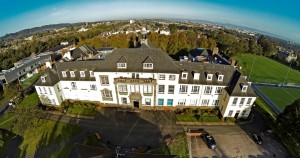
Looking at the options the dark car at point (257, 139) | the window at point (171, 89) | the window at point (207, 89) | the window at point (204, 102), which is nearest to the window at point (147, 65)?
the window at point (171, 89)

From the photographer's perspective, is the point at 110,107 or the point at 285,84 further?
the point at 285,84

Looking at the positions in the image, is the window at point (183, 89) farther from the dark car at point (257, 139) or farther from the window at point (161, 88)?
the dark car at point (257, 139)

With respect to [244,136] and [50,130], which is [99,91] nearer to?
[50,130]

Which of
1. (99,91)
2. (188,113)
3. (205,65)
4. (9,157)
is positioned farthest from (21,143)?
(205,65)

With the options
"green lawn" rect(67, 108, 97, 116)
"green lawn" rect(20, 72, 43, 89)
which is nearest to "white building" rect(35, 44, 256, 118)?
"green lawn" rect(67, 108, 97, 116)

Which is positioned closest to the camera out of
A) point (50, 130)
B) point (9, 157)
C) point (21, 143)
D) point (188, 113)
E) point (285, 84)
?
point (9, 157)

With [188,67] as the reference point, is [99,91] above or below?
below
